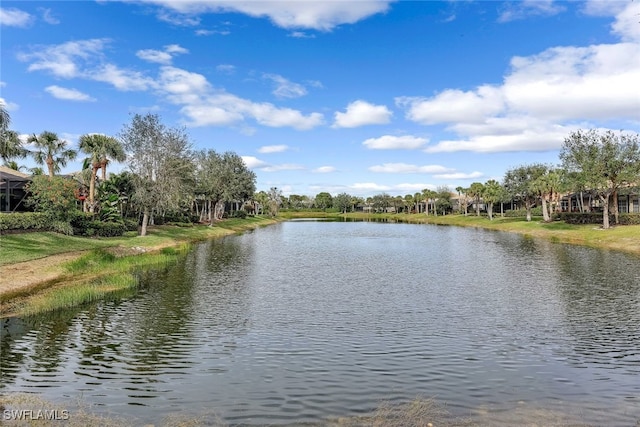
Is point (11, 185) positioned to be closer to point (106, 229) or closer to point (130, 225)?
point (130, 225)

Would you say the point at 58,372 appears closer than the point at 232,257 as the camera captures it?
Yes

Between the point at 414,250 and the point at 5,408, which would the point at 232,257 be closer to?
the point at 414,250

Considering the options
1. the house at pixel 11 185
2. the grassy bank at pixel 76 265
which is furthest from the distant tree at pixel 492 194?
the house at pixel 11 185

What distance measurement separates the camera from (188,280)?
101 ft

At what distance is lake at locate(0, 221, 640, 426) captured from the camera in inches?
460

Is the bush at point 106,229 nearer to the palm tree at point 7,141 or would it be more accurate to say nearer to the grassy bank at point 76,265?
the grassy bank at point 76,265

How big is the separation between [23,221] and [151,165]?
1920cm

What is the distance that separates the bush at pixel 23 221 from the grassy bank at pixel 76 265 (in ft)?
3.70

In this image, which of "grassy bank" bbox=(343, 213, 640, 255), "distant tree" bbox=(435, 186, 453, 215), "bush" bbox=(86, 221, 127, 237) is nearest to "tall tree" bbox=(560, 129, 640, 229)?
"grassy bank" bbox=(343, 213, 640, 255)

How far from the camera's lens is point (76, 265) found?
31234 mm

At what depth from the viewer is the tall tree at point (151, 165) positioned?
5416 centimetres

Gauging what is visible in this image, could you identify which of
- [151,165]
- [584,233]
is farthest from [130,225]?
[584,233]

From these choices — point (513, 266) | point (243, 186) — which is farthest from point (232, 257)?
point (243, 186)

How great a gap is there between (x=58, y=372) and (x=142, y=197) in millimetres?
42078
